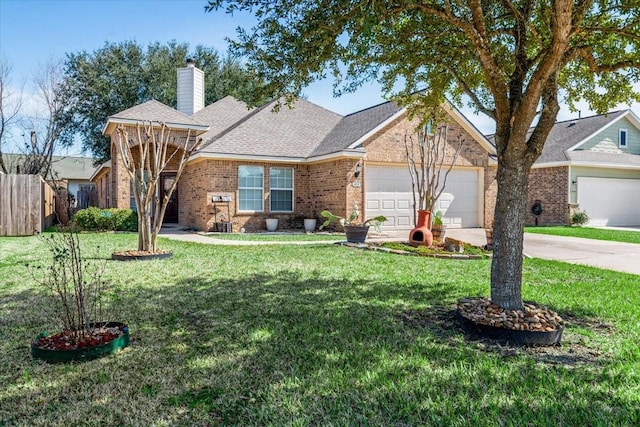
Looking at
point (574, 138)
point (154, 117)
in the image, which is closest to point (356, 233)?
point (154, 117)

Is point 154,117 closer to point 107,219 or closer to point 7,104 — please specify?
point 107,219

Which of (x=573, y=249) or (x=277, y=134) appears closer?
(x=573, y=249)

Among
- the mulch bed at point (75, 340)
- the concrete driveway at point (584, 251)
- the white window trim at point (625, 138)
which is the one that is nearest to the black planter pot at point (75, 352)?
the mulch bed at point (75, 340)

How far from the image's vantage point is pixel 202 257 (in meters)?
9.11

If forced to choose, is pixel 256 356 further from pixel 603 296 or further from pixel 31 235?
pixel 31 235

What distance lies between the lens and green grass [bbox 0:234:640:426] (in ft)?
8.78

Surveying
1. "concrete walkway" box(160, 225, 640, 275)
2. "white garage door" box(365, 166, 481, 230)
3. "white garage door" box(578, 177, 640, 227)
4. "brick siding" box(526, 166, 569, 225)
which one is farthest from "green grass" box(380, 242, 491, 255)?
"white garage door" box(578, 177, 640, 227)

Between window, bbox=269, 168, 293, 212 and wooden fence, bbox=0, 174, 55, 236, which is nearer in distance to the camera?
wooden fence, bbox=0, 174, 55, 236

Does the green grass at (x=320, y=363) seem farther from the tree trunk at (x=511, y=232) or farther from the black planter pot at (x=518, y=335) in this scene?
the tree trunk at (x=511, y=232)

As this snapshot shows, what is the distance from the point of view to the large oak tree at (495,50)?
4.42 metres

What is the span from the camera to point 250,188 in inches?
627

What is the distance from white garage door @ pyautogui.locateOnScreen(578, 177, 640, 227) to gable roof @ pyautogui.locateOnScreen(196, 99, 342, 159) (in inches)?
489

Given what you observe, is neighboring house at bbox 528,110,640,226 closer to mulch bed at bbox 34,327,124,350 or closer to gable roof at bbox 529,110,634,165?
gable roof at bbox 529,110,634,165

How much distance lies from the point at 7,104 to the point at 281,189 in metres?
18.2
